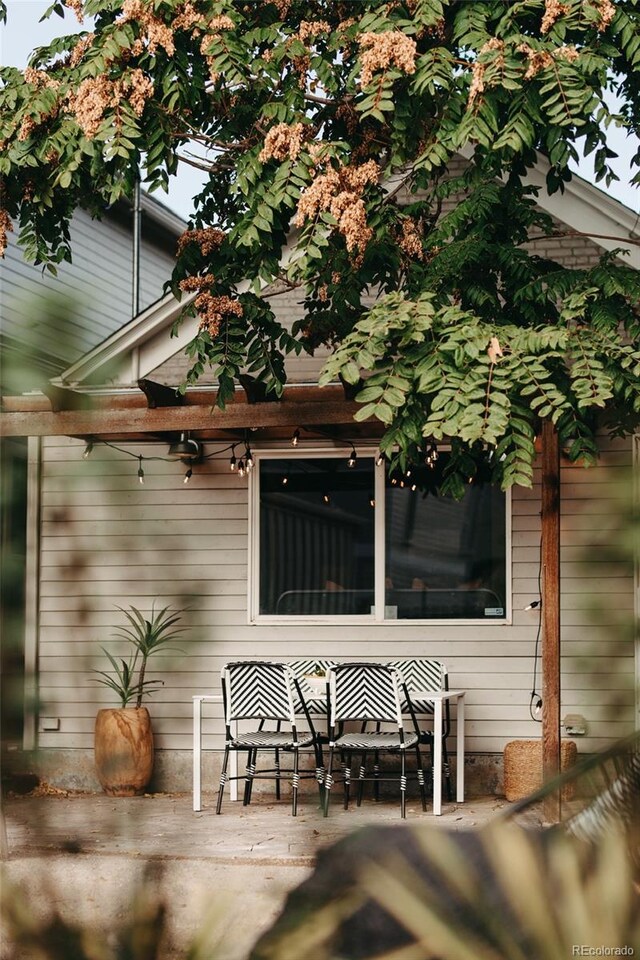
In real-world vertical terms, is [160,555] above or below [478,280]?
below

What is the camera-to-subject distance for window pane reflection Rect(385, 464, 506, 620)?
919 centimetres

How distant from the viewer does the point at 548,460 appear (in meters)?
6.93

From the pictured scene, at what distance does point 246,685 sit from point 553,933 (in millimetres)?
7591

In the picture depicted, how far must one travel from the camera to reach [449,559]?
9258 millimetres

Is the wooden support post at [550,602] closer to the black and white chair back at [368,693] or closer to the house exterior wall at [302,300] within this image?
the black and white chair back at [368,693]

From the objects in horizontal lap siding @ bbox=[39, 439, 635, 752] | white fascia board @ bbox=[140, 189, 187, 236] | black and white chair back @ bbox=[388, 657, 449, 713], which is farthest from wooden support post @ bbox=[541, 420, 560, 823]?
white fascia board @ bbox=[140, 189, 187, 236]

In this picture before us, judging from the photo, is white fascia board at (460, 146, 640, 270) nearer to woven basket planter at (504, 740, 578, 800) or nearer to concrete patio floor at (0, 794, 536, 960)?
woven basket planter at (504, 740, 578, 800)

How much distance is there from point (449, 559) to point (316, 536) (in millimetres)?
1051

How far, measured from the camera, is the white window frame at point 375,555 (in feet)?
30.1

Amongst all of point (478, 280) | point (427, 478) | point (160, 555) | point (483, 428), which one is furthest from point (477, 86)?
point (160, 555)

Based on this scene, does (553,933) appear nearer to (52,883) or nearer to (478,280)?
(52,883)

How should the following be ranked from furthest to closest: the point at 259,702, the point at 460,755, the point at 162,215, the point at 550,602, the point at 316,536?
1. the point at 162,215
2. the point at 316,536
3. the point at 460,755
4. the point at 259,702
5. the point at 550,602

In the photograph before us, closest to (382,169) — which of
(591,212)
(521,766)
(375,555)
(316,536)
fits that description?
(591,212)

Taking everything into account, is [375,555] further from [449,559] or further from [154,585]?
[154,585]
